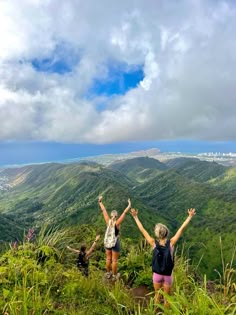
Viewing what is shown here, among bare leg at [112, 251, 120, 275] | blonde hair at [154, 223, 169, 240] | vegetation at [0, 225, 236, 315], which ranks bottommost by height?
bare leg at [112, 251, 120, 275]

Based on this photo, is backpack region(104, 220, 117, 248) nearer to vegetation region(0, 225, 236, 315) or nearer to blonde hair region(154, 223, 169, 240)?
vegetation region(0, 225, 236, 315)

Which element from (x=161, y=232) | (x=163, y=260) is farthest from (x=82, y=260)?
(x=161, y=232)

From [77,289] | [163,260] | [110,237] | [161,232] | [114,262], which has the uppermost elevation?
[161,232]

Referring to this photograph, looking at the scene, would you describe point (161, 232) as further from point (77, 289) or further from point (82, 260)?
point (82, 260)

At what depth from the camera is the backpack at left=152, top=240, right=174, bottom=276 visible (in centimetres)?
778

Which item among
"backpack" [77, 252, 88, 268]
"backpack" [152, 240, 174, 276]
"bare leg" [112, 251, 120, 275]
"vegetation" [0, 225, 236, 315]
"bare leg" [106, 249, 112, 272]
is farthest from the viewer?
"bare leg" [106, 249, 112, 272]

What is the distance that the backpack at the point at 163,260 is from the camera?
25.5 ft

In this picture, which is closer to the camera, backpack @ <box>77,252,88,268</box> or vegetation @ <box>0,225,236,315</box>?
vegetation @ <box>0,225,236,315</box>

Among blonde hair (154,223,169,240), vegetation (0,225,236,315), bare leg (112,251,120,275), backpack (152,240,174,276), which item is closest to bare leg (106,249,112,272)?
bare leg (112,251,120,275)

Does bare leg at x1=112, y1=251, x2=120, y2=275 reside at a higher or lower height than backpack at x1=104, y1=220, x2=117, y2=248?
lower

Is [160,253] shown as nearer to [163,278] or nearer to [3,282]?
[163,278]

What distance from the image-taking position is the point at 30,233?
366 inches

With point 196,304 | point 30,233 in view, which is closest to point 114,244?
point 30,233

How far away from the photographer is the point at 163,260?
25.6 ft
